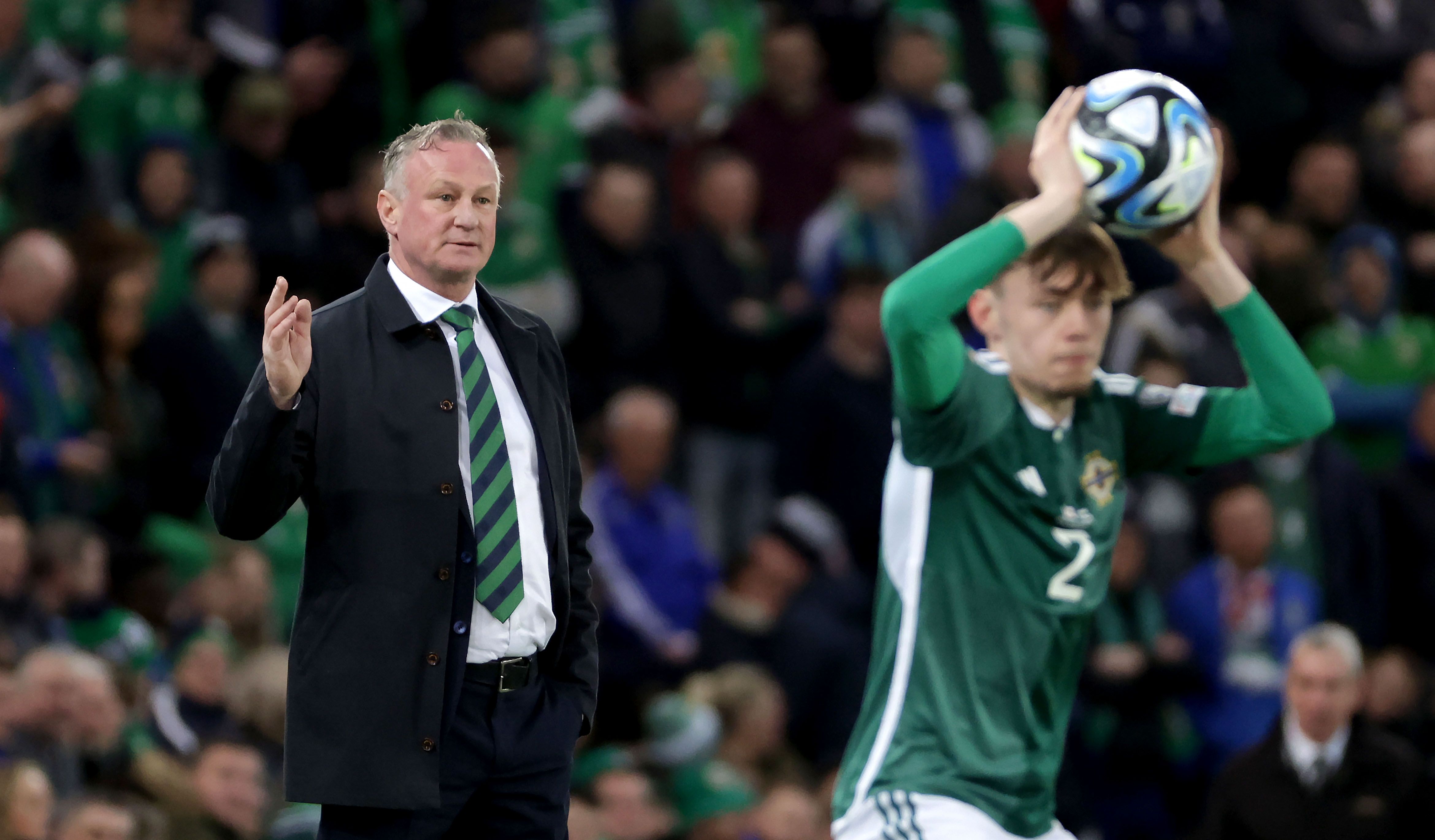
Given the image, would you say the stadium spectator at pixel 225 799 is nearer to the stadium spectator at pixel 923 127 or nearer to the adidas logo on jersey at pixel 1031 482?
the adidas logo on jersey at pixel 1031 482

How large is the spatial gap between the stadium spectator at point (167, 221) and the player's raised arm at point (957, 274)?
5.54 m

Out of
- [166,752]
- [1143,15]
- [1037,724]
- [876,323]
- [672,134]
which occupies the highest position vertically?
[1143,15]

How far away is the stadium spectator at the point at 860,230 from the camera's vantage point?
1070 cm

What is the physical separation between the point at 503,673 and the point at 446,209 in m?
0.99

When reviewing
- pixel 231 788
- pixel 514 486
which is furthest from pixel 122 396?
pixel 514 486

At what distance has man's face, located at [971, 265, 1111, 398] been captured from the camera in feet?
16.9

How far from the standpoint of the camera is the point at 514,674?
4426 millimetres

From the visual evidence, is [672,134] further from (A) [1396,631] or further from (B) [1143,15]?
(A) [1396,631]

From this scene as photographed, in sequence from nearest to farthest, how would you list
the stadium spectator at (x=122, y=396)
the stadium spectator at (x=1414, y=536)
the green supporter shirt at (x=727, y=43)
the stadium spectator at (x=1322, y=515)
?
1. the stadium spectator at (x=122, y=396)
2. the stadium spectator at (x=1322, y=515)
3. the stadium spectator at (x=1414, y=536)
4. the green supporter shirt at (x=727, y=43)

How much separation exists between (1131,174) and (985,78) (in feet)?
25.5

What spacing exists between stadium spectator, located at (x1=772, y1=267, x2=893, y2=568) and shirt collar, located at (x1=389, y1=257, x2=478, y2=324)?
541 cm

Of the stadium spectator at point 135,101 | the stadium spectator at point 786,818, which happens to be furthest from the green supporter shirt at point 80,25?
the stadium spectator at point 786,818

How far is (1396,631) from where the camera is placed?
431 inches

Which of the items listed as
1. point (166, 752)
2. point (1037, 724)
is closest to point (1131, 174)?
point (1037, 724)
